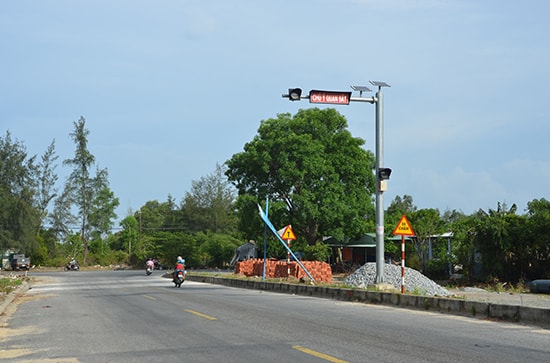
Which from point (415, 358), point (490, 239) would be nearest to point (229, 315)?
point (415, 358)

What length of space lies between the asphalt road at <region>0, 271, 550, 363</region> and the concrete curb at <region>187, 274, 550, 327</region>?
449 millimetres

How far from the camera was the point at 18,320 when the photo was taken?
46.8ft

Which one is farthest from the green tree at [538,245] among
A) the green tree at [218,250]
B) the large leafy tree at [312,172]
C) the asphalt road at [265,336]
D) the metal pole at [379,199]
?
the green tree at [218,250]

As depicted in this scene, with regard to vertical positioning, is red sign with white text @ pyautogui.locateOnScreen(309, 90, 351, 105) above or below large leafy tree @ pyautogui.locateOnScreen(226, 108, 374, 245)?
below

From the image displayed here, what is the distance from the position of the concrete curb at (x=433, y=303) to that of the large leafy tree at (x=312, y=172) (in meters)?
19.6

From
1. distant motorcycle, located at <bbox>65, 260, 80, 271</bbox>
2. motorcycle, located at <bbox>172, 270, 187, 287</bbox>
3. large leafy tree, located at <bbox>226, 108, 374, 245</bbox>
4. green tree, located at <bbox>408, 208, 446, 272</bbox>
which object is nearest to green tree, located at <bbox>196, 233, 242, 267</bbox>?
distant motorcycle, located at <bbox>65, 260, 80, 271</bbox>

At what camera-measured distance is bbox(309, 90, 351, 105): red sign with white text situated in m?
17.7

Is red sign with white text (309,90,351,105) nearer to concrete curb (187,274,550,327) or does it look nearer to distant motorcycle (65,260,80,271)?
concrete curb (187,274,550,327)

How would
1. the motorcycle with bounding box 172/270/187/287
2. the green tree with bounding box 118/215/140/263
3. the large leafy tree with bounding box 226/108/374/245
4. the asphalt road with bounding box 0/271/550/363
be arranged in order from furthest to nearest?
the green tree with bounding box 118/215/140/263 < the large leafy tree with bounding box 226/108/374/245 < the motorcycle with bounding box 172/270/187/287 < the asphalt road with bounding box 0/271/550/363

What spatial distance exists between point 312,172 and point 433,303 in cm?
2931

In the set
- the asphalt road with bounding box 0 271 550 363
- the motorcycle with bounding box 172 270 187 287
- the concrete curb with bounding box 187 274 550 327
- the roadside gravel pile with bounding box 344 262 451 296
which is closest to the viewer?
the asphalt road with bounding box 0 271 550 363

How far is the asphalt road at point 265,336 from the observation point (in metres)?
8.20

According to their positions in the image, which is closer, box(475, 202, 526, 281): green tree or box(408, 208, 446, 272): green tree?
box(475, 202, 526, 281): green tree

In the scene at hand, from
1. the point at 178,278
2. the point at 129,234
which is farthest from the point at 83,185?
the point at 178,278
